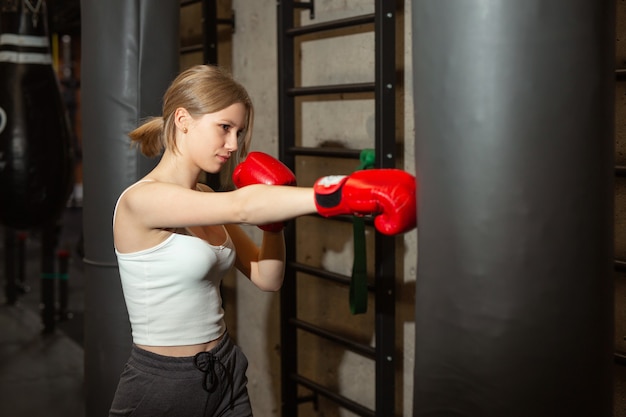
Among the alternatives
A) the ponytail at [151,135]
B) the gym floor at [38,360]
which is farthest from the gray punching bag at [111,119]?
the gym floor at [38,360]

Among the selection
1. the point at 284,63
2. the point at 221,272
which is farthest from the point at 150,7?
the point at 221,272

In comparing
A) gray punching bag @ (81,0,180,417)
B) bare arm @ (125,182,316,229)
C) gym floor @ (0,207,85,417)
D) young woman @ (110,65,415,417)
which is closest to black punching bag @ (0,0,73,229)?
gym floor @ (0,207,85,417)

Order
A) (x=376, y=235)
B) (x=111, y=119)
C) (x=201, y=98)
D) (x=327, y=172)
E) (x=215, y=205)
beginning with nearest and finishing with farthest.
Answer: (x=215, y=205)
(x=201, y=98)
(x=376, y=235)
(x=111, y=119)
(x=327, y=172)

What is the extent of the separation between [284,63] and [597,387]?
184cm

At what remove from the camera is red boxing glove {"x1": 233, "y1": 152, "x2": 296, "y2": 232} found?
1.76m

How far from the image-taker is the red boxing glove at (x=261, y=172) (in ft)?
5.77

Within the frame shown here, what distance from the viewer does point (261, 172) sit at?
1.78 metres

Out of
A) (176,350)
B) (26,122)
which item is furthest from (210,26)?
(176,350)

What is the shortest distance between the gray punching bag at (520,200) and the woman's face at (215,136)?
62 cm

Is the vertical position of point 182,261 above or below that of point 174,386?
above

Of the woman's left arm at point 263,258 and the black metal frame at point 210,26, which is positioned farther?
the black metal frame at point 210,26

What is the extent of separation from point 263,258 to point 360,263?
1.37 ft

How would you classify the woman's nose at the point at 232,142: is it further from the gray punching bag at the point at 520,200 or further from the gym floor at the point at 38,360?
the gym floor at the point at 38,360

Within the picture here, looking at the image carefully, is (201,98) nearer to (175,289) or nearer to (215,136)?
(215,136)
